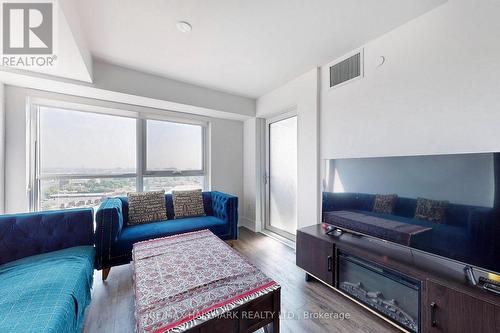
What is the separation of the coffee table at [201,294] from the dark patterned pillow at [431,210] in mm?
1179

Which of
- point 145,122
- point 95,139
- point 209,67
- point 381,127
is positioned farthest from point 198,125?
point 381,127

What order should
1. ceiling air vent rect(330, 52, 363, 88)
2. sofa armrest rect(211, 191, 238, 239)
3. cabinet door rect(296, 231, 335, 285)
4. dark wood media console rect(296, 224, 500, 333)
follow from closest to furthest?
1. dark wood media console rect(296, 224, 500, 333)
2. cabinet door rect(296, 231, 335, 285)
3. ceiling air vent rect(330, 52, 363, 88)
4. sofa armrest rect(211, 191, 238, 239)

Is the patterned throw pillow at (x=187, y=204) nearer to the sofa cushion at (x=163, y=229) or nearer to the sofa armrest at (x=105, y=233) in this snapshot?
the sofa cushion at (x=163, y=229)

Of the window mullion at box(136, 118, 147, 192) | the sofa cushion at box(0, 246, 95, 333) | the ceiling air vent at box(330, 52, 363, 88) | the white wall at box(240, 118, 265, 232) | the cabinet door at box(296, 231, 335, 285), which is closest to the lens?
the sofa cushion at box(0, 246, 95, 333)

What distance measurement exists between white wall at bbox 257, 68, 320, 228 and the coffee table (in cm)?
133

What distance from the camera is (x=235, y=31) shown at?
6.04 feet

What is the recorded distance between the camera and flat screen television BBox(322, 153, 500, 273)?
1170 millimetres

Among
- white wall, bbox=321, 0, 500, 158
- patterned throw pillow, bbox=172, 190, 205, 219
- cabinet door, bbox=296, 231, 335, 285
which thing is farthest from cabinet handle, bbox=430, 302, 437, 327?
patterned throw pillow, bbox=172, 190, 205, 219

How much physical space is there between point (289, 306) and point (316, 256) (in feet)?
1.70

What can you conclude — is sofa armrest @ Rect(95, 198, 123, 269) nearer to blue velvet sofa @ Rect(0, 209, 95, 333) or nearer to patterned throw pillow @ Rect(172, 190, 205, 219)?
blue velvet sofa @ Rect(0, 209, 95, 333)

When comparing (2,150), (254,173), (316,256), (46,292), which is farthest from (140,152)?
(316,256)

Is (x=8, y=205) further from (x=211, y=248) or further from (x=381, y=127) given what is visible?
(x=381, y=127)

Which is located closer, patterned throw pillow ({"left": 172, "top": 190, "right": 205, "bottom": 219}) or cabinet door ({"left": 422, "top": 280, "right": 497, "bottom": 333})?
cabinet door ({"left": 422, "top": 280, "right": 497, "bottom": 333})

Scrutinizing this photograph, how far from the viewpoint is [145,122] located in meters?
3.14
